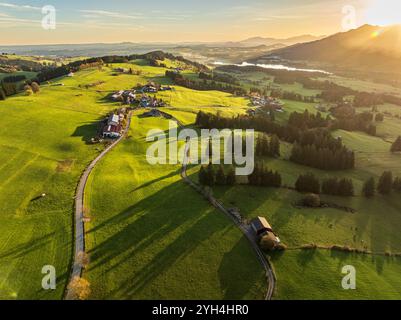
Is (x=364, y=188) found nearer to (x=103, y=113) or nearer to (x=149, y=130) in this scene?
(x=149, y=130)

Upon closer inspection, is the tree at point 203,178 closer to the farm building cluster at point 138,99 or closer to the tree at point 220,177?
the tree at point 220,177

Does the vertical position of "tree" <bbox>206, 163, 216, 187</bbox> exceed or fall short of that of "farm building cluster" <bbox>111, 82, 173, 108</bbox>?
it falls short

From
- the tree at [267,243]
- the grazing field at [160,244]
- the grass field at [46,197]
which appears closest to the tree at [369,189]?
the tree at [267,243]

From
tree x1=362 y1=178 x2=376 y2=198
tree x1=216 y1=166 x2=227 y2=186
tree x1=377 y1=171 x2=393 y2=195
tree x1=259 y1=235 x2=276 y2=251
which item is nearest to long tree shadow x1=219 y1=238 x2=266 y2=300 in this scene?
tree x1=259 y1=235 x2=276 y2=251

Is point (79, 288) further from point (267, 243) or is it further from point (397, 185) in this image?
point (397, 185)

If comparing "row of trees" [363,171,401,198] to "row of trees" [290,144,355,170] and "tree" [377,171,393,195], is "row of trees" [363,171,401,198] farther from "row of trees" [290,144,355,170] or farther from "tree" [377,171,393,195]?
"row of trees" [290,144,355,170]

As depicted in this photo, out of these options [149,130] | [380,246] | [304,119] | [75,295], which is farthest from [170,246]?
[304,119]

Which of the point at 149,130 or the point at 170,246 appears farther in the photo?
the point at 149,130
